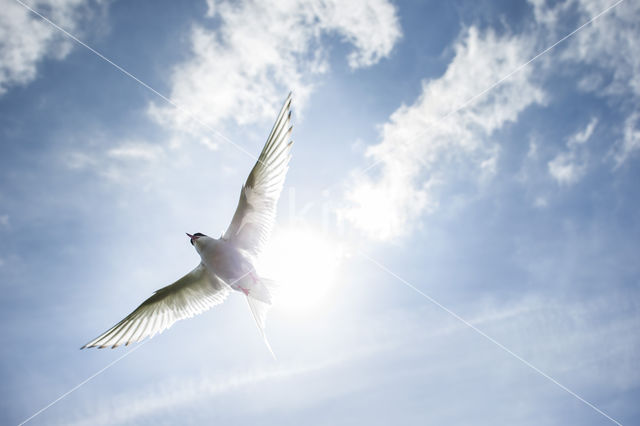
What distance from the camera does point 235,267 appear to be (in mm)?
6133

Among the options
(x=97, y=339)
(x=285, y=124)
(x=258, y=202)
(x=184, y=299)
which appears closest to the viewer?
(x=285, y=124)

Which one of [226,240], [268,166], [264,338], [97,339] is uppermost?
[268,166]

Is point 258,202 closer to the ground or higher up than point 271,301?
higher up

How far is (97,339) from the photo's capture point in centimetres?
670

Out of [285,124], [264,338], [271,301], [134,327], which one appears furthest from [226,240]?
[134,327]

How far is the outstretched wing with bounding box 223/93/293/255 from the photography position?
580 centimetres

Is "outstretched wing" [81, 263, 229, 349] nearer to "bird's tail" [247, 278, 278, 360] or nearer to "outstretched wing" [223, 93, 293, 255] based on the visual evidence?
"bird's tail" [247, 278, 278, 360]

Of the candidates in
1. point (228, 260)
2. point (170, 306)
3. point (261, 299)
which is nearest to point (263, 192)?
point (228, 260)

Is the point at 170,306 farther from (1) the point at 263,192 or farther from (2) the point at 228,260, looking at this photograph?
(1) the point at 263,192

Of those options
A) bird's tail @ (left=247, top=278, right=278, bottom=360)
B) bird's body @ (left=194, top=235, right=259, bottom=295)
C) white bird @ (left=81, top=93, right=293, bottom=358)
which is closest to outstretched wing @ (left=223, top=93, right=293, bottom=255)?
white bird @ (left=81, top=93, right=293, bottom=358)

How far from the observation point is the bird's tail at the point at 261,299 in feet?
20.5

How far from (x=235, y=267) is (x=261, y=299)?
2.35ft

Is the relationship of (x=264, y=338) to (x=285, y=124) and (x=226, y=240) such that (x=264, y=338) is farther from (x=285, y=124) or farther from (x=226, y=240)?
(x=285, y=124)

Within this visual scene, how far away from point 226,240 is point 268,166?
1.43 meters
